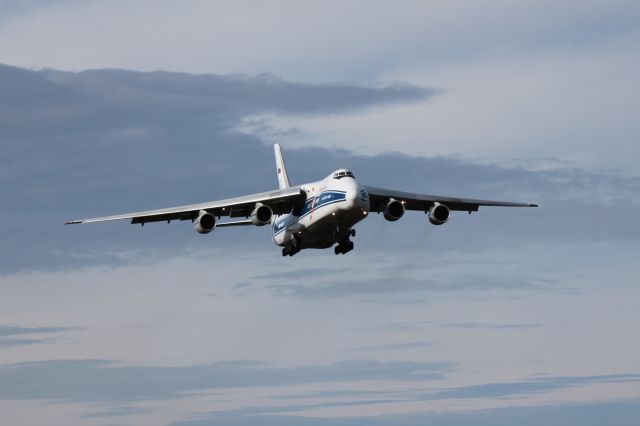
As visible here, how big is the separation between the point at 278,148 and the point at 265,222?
1941 cm

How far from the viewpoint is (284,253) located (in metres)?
61.4

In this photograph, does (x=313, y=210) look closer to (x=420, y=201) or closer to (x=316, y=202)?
(x=316, y=202)

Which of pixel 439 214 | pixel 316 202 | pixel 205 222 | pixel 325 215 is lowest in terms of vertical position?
pixel 439 214

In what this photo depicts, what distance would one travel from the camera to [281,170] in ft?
248

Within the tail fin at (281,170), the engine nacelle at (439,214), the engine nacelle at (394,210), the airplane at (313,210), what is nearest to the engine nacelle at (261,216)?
Answer: the airplane at (313,210)

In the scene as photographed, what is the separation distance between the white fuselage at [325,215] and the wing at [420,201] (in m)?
3.08

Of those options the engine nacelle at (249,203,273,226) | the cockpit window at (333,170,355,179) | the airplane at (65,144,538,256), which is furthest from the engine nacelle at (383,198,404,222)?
the engine nacelle at (249,203,273,226)

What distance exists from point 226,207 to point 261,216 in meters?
2.51

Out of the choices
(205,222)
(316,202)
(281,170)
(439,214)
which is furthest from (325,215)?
(281,170)

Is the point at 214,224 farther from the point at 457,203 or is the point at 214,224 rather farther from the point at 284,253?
the point at 457,203

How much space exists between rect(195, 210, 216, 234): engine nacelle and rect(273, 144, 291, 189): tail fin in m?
15.6

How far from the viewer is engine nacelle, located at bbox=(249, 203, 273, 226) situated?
5806 cm

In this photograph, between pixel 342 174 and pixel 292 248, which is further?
pixel 292 248

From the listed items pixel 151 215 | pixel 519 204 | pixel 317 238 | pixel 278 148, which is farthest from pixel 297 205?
pixel 278 148
